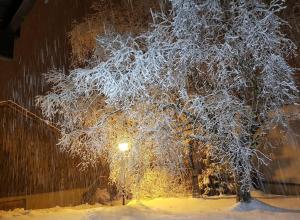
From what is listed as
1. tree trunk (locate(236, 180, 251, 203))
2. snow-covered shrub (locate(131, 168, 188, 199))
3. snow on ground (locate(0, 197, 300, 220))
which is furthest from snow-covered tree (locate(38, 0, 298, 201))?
snow-covered shrub (locate(131, 168, 188, 199))

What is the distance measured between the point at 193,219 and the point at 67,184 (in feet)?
25.8

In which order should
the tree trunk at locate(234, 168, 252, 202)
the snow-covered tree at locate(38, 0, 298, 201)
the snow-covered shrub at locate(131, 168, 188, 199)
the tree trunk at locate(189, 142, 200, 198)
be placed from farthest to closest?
1. the tree trunk at locate(189, 142, 200, 198)
2. the snow-covered shrub at locate(131, 168, 188, 199)
3. the tree trunk at locate(234, 168, 252, 202)
4. the snow-covered tree at locate(38, 0, 298, 201)

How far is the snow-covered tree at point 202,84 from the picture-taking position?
721 cm

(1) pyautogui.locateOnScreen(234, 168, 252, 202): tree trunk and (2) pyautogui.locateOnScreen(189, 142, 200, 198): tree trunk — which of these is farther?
(2) pyautogui.locateOnScreen(189, 142, 200, 198): tree trunk

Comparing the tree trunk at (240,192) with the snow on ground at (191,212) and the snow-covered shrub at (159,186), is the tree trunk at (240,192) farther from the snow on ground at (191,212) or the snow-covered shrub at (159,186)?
the snow-covered shrub at (159,186)

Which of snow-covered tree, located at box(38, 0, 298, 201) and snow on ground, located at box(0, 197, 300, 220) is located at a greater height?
snow-covered tree, located at box(38, 0, 298, 201)

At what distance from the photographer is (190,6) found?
745 centimetres

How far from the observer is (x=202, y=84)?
26.8 feet

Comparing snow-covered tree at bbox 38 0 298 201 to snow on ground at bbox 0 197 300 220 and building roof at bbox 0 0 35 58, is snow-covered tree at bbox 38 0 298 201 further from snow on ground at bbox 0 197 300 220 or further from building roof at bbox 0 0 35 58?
building roof at bbox 0 0 35 58

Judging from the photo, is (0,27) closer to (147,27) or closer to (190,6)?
(190,6)

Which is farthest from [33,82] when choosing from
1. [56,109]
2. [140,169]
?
[140,169]

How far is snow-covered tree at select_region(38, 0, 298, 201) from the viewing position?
721cm

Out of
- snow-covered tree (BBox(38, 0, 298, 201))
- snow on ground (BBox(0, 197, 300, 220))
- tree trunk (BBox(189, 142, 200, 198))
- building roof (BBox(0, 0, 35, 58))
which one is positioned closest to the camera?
building roof (BBox(0, 0, 35, 58))

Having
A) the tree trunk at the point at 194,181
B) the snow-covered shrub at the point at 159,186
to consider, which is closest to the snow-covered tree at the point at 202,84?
the snow-covered shrub at the point at 159,186
